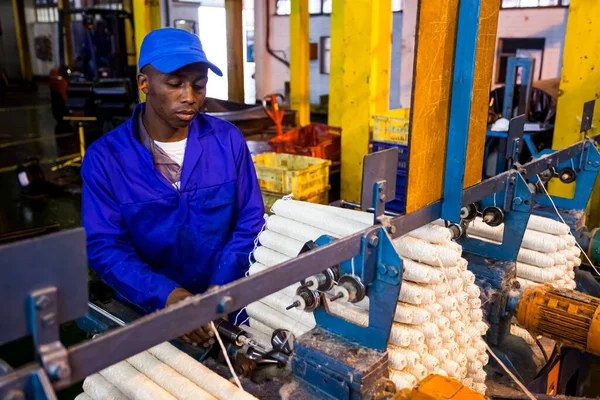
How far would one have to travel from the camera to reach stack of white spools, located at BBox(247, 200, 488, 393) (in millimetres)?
1663

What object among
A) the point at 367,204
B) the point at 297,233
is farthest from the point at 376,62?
the point at 367,204

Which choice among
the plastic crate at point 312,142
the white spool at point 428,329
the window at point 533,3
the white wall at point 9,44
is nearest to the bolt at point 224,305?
the white spool at point 428,329

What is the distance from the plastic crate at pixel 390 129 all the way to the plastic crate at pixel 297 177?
690mm

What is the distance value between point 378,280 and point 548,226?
150 cm

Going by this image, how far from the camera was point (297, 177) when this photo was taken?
5.31 meters

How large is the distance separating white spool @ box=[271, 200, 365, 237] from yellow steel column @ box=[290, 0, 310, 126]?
318 inches

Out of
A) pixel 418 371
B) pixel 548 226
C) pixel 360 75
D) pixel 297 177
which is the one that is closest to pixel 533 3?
pixel 360 75

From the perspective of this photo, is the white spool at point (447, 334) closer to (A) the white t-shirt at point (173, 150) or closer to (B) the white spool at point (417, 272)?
(B) the white spool at point (417, 272)

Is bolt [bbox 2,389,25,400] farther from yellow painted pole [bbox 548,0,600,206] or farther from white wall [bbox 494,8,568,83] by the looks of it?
white wall [bbox 494,8,568,83]

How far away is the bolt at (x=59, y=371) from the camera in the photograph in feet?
2.95

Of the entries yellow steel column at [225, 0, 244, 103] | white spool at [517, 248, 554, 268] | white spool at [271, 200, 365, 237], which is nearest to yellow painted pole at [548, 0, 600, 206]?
white spool at [517, 248, 554, 268]

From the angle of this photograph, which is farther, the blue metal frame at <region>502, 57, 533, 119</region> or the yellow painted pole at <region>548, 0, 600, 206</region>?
the blue metal frame at <region>502, 57, 533, 119</region>

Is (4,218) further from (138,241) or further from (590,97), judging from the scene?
(590,97)

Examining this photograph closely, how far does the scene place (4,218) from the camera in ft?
21.5
